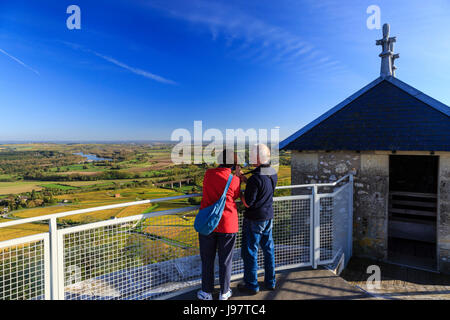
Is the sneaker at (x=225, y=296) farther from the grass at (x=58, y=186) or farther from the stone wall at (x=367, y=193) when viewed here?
the grass at (x=58, y=186)

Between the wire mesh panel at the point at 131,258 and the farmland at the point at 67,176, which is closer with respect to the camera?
the wire mesh panel at the point at 131,258

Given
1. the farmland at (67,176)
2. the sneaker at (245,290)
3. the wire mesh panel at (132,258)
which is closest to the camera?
the wire mesh panel at (132,258)

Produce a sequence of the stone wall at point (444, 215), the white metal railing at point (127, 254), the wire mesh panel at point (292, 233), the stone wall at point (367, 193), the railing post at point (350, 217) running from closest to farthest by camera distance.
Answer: the white metal railing at point (127, 254), the wire mesh panel at point (292, 233), the stone wall at point (444, 215), the railing post at point (350, 217), the stone wall at point (367, 193)

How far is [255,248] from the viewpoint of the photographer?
3191 mm

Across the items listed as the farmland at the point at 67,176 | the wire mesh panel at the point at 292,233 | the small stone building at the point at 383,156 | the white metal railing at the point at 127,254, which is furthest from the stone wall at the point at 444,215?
the farmland at the point at 67,176

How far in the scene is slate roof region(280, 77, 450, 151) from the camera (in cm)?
582

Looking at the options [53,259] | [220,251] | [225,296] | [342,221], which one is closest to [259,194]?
[220,251]

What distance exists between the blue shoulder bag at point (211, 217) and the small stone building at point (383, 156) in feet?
16.1

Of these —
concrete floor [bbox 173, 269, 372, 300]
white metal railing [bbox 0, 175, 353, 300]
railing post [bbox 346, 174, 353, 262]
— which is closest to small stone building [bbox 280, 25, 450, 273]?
railing post [bbox 346, 174, 353, 262]

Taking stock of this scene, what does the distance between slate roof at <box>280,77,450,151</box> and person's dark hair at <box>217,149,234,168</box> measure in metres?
4.75

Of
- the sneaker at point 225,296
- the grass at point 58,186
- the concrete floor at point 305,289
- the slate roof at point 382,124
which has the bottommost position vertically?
the grass at point 58,186

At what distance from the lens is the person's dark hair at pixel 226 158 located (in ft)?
9.35

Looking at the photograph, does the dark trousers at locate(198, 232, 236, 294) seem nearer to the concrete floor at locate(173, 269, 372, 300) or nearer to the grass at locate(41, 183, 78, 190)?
the concrete floor at locate(173, 269, 372, 300)
